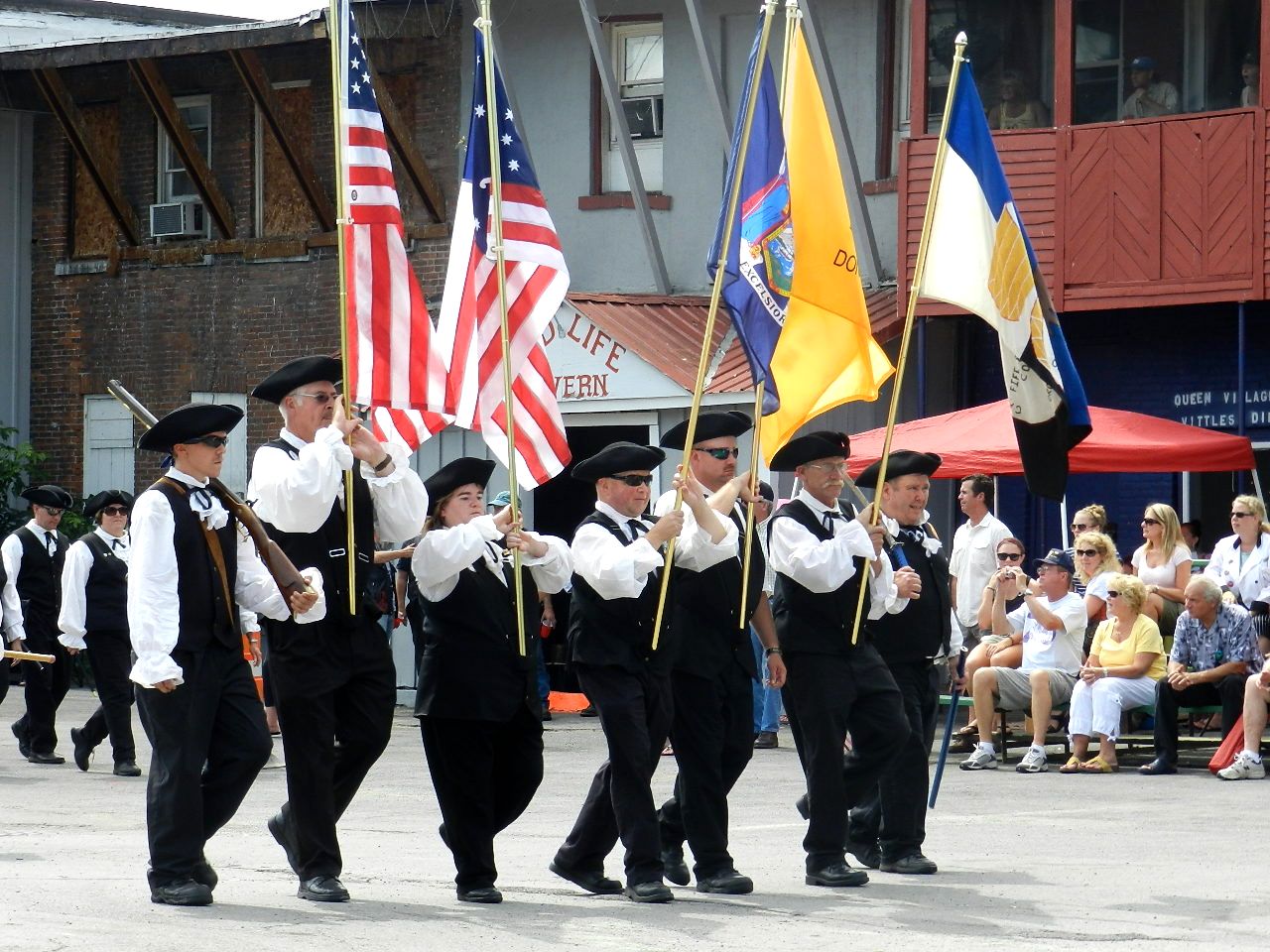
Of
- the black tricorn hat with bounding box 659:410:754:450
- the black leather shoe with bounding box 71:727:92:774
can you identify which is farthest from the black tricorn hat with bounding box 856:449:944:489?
the black leather shoe with bounding box 71:727:92:774

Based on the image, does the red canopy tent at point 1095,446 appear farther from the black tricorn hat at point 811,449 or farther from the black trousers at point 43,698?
the black tricorn hat at point 811,449

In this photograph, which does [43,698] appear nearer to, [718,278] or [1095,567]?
[1095,567]

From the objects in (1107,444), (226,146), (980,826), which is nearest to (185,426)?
(980,826)

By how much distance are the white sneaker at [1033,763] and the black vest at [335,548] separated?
287 inches

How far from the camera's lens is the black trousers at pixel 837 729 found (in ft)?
29.7

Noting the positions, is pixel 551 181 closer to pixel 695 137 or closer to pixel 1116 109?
Answer: pixel 695 137

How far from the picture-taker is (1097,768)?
48.1 feet

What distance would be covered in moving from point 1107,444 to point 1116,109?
17.3 feet

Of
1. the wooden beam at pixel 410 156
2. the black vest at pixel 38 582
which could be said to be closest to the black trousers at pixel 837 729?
the black vest at pixel 38 582

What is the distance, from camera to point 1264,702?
1409cm

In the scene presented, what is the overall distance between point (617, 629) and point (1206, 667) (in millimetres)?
7001

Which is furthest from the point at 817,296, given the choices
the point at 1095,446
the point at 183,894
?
the point at 1095,446

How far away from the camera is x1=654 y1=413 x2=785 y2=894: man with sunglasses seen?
8898mm

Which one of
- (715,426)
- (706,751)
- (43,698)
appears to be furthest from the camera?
(43,698)
